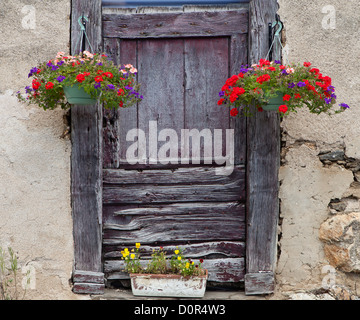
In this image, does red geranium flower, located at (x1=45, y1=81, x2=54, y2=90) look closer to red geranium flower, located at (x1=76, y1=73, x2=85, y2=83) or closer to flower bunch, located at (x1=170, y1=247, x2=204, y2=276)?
red geranium flower, located at (x1=76, y1=73, x2=85, y2=83)

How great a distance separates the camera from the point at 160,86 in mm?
4008

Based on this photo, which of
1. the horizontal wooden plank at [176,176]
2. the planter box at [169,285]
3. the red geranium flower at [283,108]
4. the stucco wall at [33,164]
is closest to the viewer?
the red geranium flower at [283,108]

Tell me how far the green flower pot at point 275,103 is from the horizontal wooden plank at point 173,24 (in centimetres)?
77

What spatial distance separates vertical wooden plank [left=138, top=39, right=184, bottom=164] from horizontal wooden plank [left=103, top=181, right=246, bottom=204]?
1.04ft

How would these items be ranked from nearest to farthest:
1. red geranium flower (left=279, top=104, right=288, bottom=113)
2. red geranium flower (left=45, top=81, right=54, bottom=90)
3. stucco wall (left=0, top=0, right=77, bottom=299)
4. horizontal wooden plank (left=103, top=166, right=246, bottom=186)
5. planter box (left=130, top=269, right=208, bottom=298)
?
red geranium flower (left=279, top=104, right=288, bottom=113)
red geranium flower (left=45, top=81, right=54, bottom=90)
planter box (left=130, top=269, right=208, bottom=298)
stucco wall (left=0, top=0, right=77, bottom=299)
horizontal wooden plank (left=103, top=166, right=246, bottom=186)

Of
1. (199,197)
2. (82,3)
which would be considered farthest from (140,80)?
(199,197)

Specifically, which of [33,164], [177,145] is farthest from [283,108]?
[33,164]

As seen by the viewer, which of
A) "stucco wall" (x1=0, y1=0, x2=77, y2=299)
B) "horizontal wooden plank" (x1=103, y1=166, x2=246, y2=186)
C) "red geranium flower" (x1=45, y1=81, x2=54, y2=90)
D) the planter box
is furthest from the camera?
"horizontal wooden plank" (x1=103, y1=166, x2=246, y2=186)

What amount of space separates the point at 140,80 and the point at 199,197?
1.03 m

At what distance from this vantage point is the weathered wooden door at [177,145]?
3.98 meters

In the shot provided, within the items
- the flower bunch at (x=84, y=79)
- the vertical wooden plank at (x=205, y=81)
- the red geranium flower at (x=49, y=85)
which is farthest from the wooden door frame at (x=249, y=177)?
the red geranium flower at (x=49, y=85)

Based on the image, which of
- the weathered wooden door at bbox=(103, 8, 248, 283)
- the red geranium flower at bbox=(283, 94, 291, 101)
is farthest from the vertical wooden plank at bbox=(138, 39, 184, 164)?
the red geranium flower at bbox=(283, 94, 291, 101)

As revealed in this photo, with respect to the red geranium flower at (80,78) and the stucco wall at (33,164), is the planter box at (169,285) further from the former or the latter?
the red geranium flower at (80,78)

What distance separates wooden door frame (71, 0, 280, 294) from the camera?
3.91 metres
